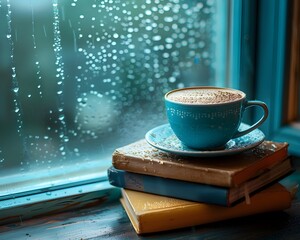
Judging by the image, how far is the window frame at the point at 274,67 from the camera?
90cm

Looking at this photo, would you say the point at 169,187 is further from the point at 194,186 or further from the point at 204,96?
the point at 204,96

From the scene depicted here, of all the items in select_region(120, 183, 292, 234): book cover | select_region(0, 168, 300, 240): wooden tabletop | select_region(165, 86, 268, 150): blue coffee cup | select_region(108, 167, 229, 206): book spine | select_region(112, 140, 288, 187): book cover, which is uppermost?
select_region(165, 86, 268, 150): blue coffee cup

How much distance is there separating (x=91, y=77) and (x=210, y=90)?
223 mm

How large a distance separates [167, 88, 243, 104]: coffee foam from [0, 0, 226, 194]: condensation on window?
172 mm

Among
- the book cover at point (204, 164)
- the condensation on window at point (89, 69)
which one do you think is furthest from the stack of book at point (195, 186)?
the condensation on window at point (89, 69)

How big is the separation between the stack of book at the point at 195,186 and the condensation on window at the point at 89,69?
0.15 m

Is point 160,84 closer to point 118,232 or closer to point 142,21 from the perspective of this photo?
point 142,21

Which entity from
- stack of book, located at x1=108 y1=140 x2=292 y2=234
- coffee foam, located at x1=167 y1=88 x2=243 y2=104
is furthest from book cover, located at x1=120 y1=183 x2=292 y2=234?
coffee foam, located at x1=167 y1=88 x2=243 y2=104

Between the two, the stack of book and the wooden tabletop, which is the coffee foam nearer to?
the stack of book

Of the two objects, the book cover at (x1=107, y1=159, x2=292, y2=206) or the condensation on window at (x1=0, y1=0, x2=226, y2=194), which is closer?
the book cover at (x1=107, y1=159, x2=292, y2=206)

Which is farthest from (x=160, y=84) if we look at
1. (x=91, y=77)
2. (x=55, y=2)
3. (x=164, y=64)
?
(x=55, y=2)

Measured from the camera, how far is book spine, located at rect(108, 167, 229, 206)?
662 millimetres

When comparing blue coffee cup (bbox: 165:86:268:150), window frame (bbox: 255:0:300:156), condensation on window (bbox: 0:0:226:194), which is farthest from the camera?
window frame (bbox: 255:0:300:156)

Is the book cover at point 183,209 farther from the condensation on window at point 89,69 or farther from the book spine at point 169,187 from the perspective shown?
the condensation on window at point 89,69
